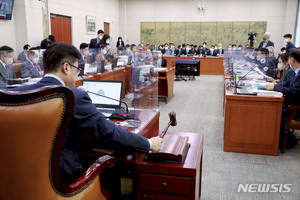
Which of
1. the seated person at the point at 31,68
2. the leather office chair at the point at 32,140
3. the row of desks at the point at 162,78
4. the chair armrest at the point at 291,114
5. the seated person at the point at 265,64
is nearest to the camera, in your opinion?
the leather office chair at the point at 32,140

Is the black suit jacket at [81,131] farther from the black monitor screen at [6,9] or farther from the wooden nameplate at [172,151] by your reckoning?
the black monitor screen at [6,9]

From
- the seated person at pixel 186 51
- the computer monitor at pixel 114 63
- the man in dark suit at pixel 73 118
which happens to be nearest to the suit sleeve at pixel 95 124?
the man in dark suit at pixel 73 118

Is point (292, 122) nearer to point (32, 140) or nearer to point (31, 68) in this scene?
point (32, 140)

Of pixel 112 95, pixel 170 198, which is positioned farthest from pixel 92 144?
pixel 112 95

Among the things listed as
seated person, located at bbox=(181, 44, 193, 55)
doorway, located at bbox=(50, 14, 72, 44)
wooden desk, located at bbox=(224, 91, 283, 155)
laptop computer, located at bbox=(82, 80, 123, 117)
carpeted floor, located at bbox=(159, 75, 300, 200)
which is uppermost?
doorway, located at bbox=(50, 14, 72, 44)

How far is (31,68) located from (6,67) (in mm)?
410

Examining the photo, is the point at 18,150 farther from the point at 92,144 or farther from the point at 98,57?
the point at 98,57

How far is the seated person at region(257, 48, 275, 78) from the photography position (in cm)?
559

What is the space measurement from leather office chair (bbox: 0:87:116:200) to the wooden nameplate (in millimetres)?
738

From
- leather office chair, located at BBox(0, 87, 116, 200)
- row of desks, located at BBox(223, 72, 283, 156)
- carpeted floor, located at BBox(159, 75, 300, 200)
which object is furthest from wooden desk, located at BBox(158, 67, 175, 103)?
leather office chair, located at BBox(0, 87, 116, 200)

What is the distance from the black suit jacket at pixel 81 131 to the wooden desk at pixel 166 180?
0.95ft

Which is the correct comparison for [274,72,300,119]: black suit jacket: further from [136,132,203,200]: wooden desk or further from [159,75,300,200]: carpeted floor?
[136,132,203,200]: wooden desk

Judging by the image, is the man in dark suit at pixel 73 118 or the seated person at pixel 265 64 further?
the seated person at pixel 265 64

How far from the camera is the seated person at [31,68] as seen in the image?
5.03 meters
